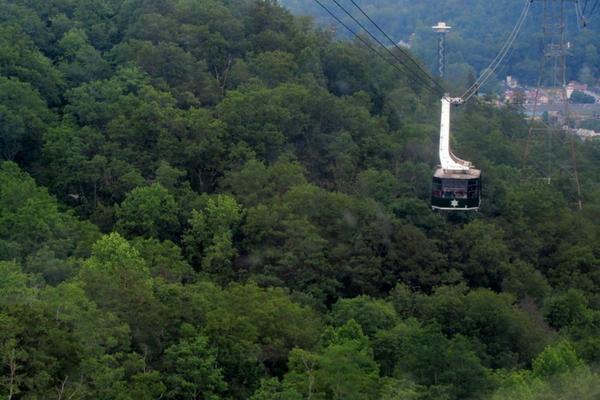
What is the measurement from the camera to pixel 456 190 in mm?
27688

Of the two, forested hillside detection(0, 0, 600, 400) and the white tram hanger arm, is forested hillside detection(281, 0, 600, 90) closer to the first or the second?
forested hillside detection(0, 0, 600, 400)

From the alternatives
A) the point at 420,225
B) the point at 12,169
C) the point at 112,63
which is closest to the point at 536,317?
the point at 420,225

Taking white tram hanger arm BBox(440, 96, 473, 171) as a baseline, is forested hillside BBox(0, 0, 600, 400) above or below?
below

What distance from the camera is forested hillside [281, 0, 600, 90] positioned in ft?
263

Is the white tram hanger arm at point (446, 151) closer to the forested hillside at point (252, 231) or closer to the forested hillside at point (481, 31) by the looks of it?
the forested hillside at point (252, 231)

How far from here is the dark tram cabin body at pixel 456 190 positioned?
27641 millimetres

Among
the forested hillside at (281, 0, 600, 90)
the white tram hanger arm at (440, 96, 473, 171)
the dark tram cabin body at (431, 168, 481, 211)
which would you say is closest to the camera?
the dark tram cabin body at (431, 168, 481, 211)

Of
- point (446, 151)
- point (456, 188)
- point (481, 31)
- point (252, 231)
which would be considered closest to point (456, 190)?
point (456, 188)

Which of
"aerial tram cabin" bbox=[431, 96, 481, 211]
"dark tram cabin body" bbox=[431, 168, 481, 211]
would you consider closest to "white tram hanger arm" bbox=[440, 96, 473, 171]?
"aerial tram cabin" bbox=[431, 96, 481, 211]

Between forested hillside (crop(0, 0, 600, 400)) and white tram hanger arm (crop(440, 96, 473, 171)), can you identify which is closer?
forested hillside (crop(0, 0, 600, 400))

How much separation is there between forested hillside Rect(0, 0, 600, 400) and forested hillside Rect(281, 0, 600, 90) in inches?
1236

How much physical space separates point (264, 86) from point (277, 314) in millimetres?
16837

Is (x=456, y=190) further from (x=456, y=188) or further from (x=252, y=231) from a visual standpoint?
(x=252, y=231)

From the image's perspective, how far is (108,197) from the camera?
34750 millimetres
